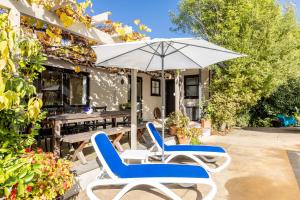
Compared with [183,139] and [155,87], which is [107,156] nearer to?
[183,139]

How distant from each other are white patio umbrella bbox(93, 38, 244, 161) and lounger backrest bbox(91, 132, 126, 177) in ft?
4.59

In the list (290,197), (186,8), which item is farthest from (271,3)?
(290,197)

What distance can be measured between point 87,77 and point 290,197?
8.84m

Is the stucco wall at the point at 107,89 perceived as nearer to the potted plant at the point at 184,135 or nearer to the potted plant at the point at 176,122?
the potted plant at the point at 176,122

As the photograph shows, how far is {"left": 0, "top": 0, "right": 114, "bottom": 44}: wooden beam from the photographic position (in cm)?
369

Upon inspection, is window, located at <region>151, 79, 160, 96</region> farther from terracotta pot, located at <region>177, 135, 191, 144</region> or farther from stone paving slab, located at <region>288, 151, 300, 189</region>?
stone paving slab, located at <region>288, 151, 300, 189</region>

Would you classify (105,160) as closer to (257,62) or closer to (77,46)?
(77,46)

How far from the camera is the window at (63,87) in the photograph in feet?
30.3

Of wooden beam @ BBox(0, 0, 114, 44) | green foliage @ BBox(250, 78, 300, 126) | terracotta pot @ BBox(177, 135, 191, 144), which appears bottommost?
terracotta pot @ BBox(177, 135, 191, 144)

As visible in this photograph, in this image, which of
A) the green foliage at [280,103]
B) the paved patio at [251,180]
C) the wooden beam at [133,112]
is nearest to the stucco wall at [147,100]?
the green foliage at [280,103]

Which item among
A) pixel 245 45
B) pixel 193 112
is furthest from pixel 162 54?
pixel 193 112

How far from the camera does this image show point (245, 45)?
33.6 ft

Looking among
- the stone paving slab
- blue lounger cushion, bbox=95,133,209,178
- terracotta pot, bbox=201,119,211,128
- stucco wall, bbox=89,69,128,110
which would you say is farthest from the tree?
blue lounger cushion, bbox=95,133,209,178

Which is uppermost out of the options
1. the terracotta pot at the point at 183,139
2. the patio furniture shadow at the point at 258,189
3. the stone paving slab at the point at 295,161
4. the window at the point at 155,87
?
the window at the point at 155,87
